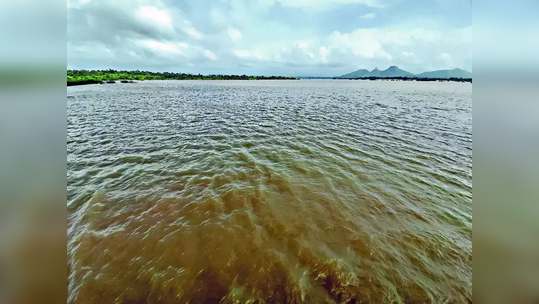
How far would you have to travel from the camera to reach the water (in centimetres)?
526

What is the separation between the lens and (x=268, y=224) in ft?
24.1

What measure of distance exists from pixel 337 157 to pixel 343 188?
157 inches

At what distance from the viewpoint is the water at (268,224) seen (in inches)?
207

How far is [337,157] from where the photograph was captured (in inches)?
525

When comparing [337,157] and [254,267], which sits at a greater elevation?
[337,157]

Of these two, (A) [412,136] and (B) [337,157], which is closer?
(B) [337,157]

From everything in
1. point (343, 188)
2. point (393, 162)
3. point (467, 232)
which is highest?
point (393, 162)

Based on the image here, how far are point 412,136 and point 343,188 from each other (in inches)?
495
